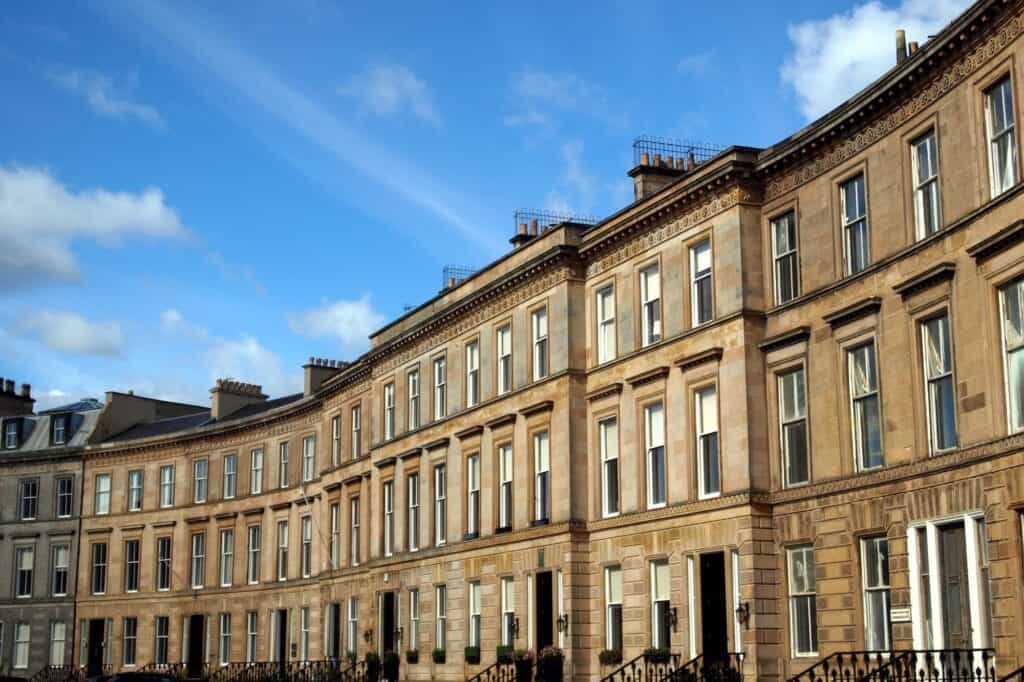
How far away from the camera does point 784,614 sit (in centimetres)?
3077

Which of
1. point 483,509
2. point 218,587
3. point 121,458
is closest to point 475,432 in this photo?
point 483,509

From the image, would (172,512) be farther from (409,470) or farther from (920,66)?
(920,66)

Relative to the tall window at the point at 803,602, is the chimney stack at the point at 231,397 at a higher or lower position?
higher

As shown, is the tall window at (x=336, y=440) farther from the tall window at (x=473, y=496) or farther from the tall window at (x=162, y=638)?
the tall window at (x=162, y=638)

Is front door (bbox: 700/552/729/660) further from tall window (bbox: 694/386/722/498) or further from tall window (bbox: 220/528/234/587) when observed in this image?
tall window (bbox: 220/528/234/587)

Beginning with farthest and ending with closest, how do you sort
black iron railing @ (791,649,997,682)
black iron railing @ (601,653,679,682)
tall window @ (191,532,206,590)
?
tall window @ (191,532,206,590) → black iron railing @ (601,653,679,682) → black iron railing @ (791,649,997,682)

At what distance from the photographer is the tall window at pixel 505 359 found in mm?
42656

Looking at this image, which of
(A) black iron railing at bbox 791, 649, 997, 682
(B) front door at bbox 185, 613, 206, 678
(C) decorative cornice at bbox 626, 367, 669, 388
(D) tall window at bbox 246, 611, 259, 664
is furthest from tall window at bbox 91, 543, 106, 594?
(A) black iron railing at bbox 791, 649, 997, 682

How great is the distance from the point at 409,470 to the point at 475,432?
551 cm

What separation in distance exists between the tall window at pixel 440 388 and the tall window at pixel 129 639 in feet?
95.2

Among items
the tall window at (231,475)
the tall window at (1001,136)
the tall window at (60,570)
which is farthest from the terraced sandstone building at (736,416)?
the tall window at (60,570)

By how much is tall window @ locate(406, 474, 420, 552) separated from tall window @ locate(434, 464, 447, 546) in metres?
1.47

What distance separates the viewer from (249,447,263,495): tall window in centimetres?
6394

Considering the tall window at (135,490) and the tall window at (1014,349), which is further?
the tall window at (135,490)
